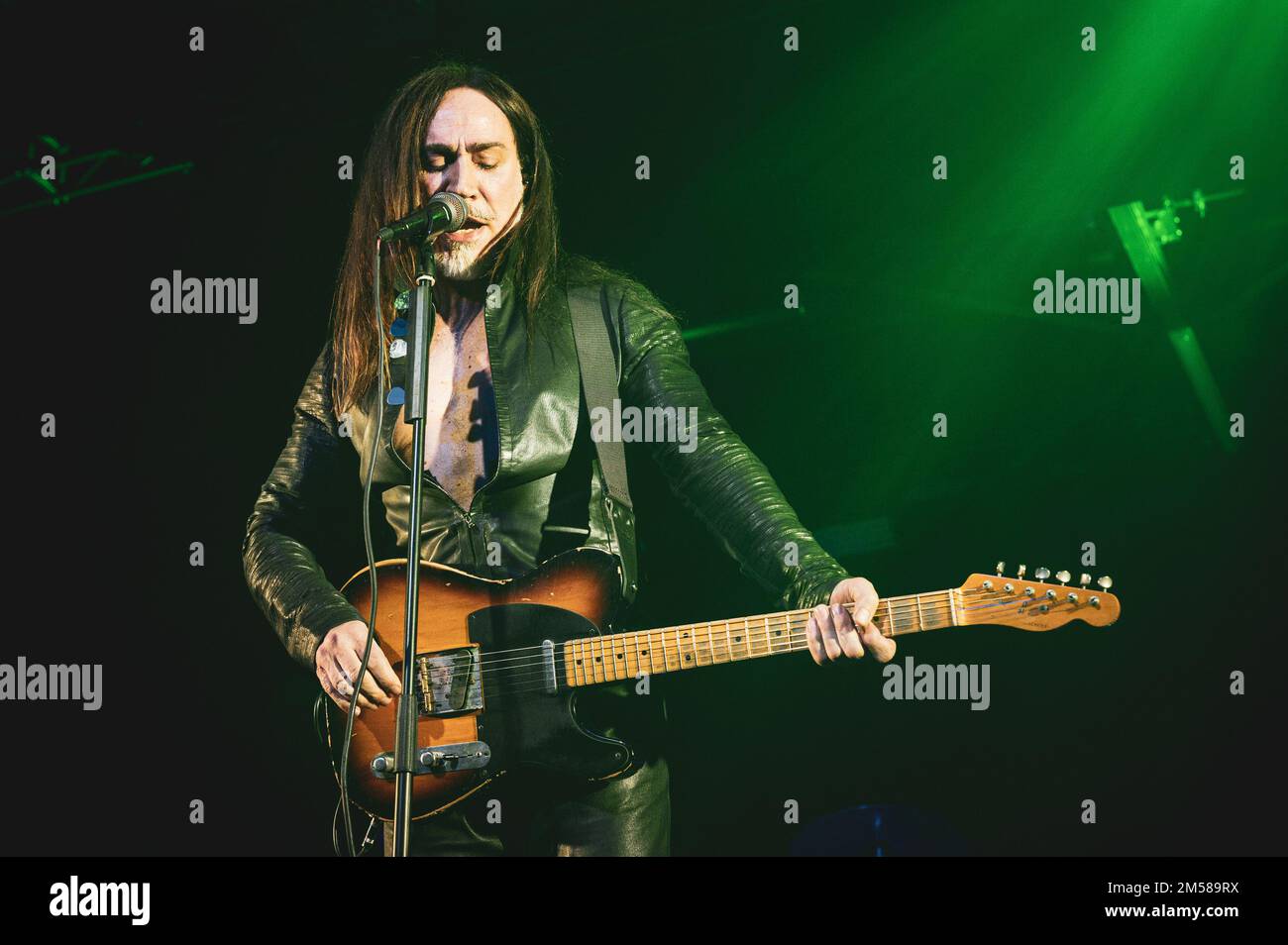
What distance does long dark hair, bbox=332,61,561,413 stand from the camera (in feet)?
10.6

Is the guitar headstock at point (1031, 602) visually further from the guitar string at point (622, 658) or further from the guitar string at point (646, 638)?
the guitar string at point (622, 658)

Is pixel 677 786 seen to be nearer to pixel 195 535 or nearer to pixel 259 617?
pixel 259 617

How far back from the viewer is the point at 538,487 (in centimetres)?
300

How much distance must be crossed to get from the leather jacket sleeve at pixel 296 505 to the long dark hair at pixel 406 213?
9 cm

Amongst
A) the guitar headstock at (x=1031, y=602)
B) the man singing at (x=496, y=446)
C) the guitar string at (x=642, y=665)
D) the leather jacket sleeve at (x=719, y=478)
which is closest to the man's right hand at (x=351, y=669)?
the man singing at (x=496, y=446)

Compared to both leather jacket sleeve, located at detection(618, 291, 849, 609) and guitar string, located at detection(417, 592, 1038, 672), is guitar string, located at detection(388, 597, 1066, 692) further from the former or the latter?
leather jacket sleeve, located at detection(618, 291, 849, 609)

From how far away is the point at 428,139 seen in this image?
128 inches

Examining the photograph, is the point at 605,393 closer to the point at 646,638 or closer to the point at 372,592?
the point at 646,638

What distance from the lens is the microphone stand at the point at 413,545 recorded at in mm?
2229

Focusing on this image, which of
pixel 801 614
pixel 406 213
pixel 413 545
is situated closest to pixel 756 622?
pixel 801 614

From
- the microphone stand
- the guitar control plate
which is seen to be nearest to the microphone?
the microphone stand

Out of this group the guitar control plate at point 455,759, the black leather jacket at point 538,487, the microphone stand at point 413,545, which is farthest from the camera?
the black leather jacket at point 538,487

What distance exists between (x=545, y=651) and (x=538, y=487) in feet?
1.51
